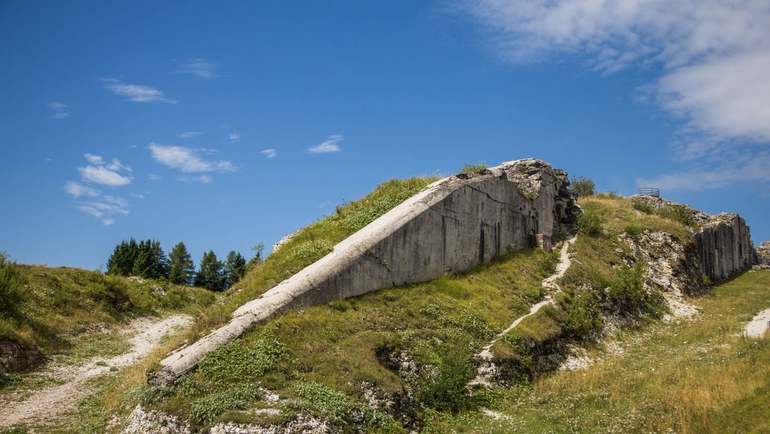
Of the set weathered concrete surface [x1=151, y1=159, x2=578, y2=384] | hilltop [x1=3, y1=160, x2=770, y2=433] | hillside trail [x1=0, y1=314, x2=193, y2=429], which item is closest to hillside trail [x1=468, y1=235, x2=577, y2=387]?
hilltop [x1=3, y1=160, x2=770, y2=433]

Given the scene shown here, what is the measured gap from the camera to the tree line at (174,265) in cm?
6131

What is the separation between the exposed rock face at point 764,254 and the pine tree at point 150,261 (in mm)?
61041

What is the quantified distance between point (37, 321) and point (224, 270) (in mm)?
44038

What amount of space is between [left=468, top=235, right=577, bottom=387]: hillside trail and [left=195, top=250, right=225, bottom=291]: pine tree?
153ft

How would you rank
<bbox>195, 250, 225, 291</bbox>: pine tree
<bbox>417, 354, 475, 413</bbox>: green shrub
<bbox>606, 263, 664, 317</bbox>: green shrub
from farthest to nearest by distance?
<bbox>195, 250, 225, 291</bbox>: pine tree, <bbox>606, 263, 664, 317</bbox>: green shrub, <bbox>417, 354, 475, 413</bbox>: green shrub

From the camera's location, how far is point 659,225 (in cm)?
3684

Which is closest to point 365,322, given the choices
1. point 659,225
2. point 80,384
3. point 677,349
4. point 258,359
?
point 258,359

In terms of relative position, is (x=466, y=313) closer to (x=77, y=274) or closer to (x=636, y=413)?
(x=636, y=413)

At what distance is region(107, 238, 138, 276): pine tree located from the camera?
2400 inches

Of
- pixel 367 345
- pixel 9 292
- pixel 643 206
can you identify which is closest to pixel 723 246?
pixel 643 206

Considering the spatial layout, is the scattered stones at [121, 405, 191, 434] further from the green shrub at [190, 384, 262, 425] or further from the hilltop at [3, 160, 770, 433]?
the green shrub at [190, 384, 262, 425]

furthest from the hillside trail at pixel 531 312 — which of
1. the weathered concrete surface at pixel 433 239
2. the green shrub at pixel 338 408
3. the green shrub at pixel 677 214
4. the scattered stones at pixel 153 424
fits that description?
the green shrub at pixel 677 214

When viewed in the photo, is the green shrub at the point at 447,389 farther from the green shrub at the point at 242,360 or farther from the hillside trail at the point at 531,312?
the green shrub at the point at 242,360

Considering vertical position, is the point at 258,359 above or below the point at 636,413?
above
